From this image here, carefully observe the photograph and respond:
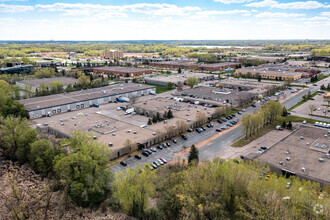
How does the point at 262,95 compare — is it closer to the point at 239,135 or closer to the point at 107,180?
the point at 239,135

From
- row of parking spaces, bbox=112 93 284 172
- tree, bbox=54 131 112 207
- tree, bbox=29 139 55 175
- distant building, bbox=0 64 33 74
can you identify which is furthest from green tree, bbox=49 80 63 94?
tree, bbox=54 131 112 207

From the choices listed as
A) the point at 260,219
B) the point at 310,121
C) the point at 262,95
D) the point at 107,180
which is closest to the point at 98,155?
the point at 107,180

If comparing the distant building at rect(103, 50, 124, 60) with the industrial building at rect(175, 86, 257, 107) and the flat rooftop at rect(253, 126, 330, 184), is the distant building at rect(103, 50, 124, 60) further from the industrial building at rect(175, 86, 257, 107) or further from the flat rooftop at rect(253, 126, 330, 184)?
the flat rooftop at rect(253, 126, 330, 184)

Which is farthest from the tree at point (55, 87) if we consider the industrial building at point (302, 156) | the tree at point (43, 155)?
the industrial building at point (302, 156)

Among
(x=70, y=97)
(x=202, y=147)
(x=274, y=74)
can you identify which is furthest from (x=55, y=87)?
(x=274, y=74)

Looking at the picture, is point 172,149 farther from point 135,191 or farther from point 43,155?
point 43,155

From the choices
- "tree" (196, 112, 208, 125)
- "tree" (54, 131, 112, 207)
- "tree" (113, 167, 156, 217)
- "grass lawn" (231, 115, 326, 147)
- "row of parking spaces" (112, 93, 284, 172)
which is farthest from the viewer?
"tree" (196, 112, 208, 125)

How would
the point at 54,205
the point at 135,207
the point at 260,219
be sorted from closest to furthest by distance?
the point at 260,219
the point at 135,207
the point at 54,205
